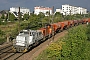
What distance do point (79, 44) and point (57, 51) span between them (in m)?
2.37

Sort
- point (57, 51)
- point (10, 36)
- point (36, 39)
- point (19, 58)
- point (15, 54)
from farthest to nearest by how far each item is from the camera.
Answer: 1. point (10, 36)
2. point (36, 39)
3. point (15, 54)
4. point (19, 58)
5. point (57, 51)

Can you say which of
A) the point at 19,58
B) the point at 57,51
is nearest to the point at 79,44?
the point at 57,51

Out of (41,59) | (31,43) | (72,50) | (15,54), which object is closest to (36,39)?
(31,43)

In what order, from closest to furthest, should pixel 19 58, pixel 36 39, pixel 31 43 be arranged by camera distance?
1. pixel 19 58
2. pixel 31 43
3. pixel 36 39

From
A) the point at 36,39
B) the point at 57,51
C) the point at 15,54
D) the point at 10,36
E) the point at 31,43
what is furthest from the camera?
the point at 10,36

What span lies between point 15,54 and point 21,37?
2136mm

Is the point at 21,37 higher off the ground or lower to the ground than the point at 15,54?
higher

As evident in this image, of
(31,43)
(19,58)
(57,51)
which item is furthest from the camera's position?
(31,43)

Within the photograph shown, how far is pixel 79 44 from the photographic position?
19.7 metres

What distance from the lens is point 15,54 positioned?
22.5m

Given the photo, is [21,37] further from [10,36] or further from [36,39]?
[10,36]

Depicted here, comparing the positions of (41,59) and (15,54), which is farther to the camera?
(15,54)

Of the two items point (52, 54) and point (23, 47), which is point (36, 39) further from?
point (52, 54)

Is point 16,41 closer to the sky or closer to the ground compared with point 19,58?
closer to the sky
